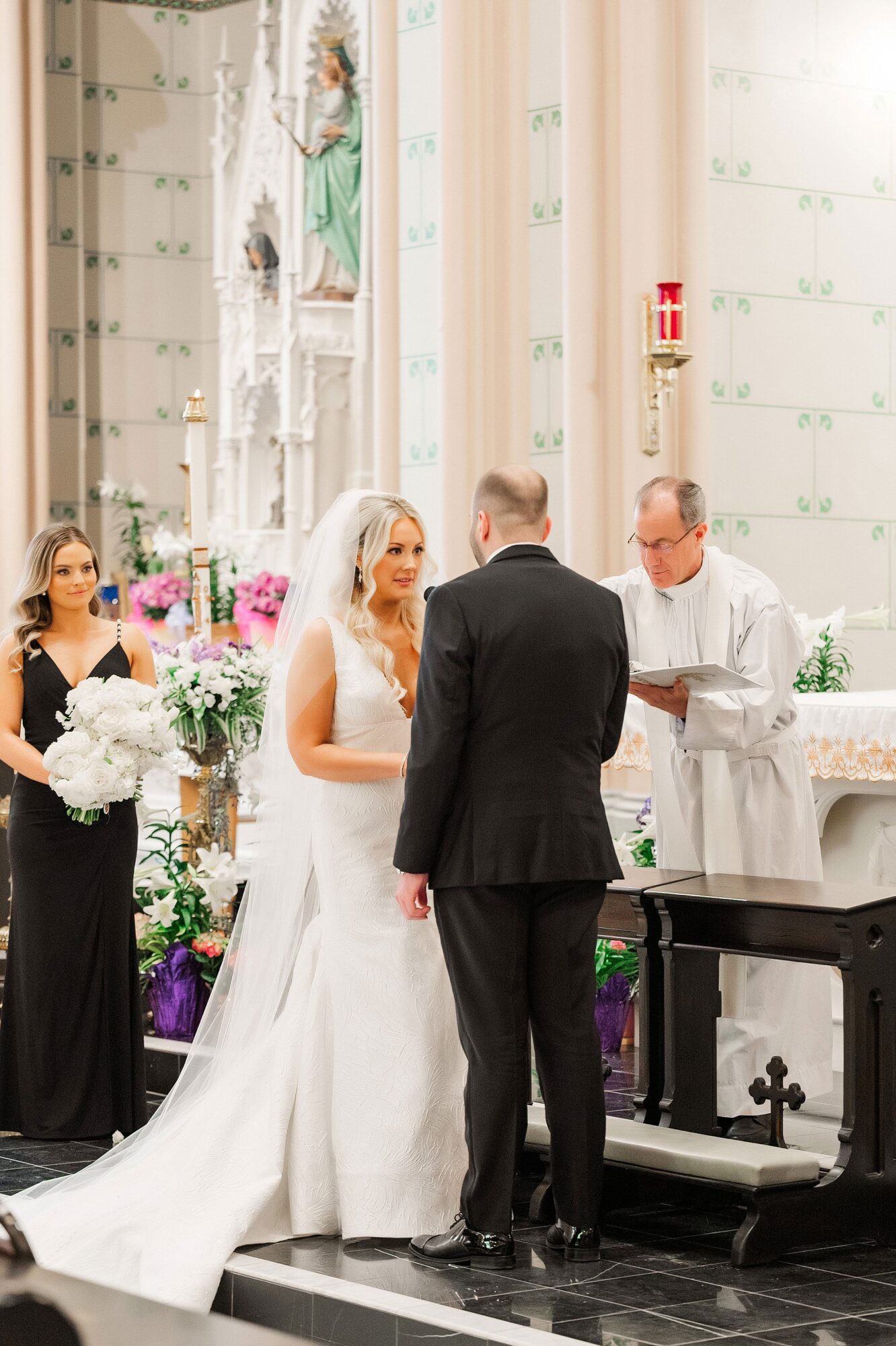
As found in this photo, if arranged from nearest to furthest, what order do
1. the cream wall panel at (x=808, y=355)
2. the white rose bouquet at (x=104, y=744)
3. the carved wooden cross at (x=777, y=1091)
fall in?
1. the carved wooden cross at (x=777, y=1091)
2. the white rose bouquet at (x=104, y=744)
3. the cream wall panel at (x=808, y=355)

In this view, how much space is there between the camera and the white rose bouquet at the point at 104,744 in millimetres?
5242

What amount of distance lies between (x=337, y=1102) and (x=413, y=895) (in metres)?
0.73

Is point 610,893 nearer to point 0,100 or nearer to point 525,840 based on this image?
point 525,840

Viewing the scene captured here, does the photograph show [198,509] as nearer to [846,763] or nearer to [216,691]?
[216,691]

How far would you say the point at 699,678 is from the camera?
4.67 meters

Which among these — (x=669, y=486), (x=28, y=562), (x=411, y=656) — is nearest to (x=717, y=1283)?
(x=411, y=656)

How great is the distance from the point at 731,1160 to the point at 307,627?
5.50ft

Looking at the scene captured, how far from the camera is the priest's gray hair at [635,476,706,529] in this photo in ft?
16.1

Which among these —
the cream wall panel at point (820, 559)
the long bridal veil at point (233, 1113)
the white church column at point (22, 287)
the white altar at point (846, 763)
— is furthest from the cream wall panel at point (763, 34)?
the long bridal veil at point (233, 1113)

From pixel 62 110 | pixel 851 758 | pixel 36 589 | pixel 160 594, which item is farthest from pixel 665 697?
pixel 62 110

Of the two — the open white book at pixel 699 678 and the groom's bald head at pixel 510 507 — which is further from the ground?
the groom's bald head at pixel 510 507

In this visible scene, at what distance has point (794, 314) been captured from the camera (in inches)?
360

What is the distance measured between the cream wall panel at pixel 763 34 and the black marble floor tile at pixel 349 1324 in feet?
22.9

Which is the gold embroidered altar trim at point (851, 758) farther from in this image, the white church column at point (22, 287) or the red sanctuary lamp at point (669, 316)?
the white church column at point (22, 287)
